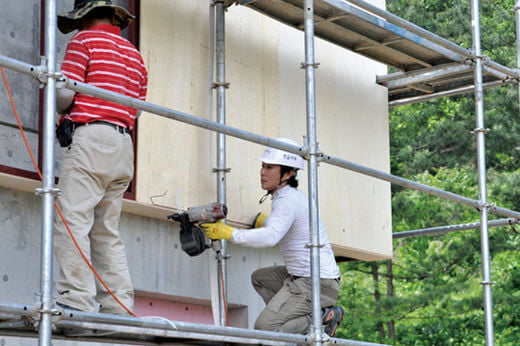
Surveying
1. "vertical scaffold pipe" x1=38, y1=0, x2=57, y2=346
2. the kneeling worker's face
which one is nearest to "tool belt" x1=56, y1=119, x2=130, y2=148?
"vertical scaffold pipe" x1=38, y1=0, x2=57, y2=346

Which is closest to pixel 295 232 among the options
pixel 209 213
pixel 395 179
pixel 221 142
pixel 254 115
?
pixel 209 213

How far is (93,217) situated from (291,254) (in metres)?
1.95

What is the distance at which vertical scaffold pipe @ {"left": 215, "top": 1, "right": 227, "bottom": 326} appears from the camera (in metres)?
8.23

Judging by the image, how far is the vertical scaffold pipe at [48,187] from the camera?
208 inches

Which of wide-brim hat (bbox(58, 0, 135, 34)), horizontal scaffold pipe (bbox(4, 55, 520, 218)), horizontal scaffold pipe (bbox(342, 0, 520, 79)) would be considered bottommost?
horizontal scaffold pipe (bbox(4, 55, 520, 218))

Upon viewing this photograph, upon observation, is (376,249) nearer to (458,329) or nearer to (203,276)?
(203,276)

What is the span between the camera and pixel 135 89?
Answer: 274 inches

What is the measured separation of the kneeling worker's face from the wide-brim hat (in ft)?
5.65

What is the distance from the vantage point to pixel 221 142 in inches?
336

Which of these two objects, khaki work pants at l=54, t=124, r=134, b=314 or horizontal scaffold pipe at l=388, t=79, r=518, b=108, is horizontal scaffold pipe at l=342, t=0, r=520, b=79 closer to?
horizontal scaffold pipe at l=388, t=79, r=518, b=108

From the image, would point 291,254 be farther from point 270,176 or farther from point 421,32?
point 421,32

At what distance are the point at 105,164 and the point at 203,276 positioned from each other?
259 cm

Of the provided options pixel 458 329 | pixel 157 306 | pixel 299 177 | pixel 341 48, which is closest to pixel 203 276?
pixel 157 306

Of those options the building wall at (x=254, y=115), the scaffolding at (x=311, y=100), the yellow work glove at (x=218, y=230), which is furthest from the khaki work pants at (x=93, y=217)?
the building wall at (x=254, y=115)
